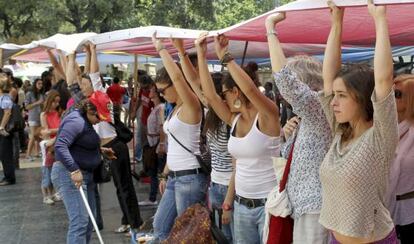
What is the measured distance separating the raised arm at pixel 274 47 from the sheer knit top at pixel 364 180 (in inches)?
22.6

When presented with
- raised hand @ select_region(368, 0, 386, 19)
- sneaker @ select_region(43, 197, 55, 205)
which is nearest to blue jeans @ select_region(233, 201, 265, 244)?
raised hand @ select_region(368, 0, 386, 19)

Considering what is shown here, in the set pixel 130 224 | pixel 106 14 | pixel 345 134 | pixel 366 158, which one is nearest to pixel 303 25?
pixel 345 134

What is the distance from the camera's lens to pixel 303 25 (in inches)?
151

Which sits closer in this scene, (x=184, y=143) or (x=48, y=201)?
(x=184, y=143)

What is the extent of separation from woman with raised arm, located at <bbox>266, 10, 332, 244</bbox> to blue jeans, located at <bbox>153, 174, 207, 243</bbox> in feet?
5.13

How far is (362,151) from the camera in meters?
2.26

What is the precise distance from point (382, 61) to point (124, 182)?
4.68 m

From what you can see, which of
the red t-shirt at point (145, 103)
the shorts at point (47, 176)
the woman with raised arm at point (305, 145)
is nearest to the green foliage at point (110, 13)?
the red t-shirt at point (145, 103)

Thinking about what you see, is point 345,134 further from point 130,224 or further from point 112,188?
point 112,188

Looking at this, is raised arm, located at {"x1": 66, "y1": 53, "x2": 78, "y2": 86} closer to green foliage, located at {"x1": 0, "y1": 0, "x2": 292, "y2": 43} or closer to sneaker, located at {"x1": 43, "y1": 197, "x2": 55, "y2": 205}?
sneaker, located at {"x1": 43, "y1": 197, "x2": 55, "y2": 205}

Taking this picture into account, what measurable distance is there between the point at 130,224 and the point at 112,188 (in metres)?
A: 2.62

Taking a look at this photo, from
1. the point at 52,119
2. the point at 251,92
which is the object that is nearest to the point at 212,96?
the point at 251,92

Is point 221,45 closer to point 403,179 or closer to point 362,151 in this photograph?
point 403,179

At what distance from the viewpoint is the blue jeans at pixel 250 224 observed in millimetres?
3373
